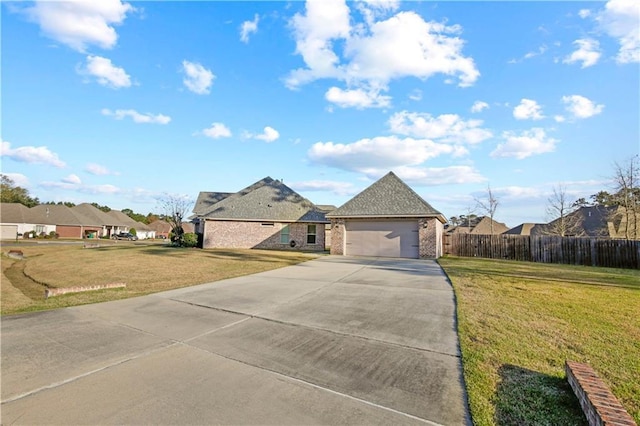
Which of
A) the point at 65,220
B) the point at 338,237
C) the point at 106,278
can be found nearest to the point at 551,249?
the point at 338,237

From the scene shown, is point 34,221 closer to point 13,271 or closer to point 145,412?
point 13,271

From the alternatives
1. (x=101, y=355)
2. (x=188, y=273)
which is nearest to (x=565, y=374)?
(x=101, y=355)

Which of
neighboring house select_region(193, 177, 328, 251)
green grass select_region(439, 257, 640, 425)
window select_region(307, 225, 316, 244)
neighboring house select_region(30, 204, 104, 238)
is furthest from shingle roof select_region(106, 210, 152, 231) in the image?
green grass select_region(439, 257, 640, 425)


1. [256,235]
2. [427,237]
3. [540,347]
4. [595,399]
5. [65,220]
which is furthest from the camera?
[65,220]

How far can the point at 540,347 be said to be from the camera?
409 centimetres

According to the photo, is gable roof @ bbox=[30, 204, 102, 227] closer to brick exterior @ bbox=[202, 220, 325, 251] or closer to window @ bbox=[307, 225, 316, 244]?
brick exterior @ bbox=[202, 220, 325, 251]

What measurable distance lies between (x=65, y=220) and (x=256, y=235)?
45.3 metres

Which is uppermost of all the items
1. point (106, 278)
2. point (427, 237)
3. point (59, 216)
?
point (59, 216)

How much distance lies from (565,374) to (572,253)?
18.0 metres

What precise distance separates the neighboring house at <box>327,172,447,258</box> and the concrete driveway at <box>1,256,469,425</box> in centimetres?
1152

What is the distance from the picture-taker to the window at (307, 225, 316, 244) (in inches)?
922

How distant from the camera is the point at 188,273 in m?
11.0

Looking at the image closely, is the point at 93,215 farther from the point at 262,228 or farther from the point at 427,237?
the point at 427,237

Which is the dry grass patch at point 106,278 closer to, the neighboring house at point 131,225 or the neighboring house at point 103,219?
the neighboring house at point 103,219
